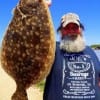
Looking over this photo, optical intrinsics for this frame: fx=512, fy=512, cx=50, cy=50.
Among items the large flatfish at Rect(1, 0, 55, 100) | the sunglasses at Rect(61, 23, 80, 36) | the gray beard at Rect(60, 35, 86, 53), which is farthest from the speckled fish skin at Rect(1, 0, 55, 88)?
the gray beard at Rect(60, 35, 86, 53)

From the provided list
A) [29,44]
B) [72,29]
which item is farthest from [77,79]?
[29,44]

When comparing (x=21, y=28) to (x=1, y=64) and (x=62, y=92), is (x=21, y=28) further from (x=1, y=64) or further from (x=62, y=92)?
(x=62, y=92)

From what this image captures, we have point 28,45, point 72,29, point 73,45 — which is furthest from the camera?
point 73,45

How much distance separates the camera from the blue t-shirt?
5707 millimetres

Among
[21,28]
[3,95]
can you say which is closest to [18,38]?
[21,28]

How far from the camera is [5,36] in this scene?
4.71 metres

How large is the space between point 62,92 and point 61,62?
13.3 inches

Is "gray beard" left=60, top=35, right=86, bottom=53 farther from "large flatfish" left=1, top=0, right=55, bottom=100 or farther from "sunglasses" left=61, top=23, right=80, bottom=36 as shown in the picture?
"large flatfish" left=1, top=0, right=55, bottom=100

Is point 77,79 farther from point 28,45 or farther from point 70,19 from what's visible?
point 28,45

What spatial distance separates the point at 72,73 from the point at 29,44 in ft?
3.97

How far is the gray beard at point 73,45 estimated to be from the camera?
5660 mm

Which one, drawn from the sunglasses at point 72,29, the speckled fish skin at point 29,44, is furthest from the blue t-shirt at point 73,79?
the speckled fish skin at point 29,44

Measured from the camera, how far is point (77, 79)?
5711 millimetres

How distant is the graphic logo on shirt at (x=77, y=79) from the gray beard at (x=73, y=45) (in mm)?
81
